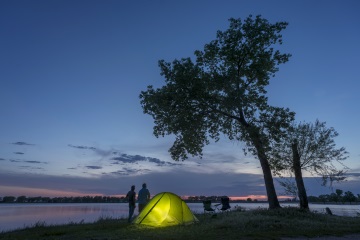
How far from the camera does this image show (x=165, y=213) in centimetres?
1866

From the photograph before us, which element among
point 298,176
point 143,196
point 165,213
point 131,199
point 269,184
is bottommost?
point 165,213

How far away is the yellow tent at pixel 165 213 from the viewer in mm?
18344

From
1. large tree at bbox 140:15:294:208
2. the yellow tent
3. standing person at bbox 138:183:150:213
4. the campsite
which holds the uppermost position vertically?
large tree at bbox 140:15:294:208

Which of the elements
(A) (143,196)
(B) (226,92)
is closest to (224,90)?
(B) (226,92)

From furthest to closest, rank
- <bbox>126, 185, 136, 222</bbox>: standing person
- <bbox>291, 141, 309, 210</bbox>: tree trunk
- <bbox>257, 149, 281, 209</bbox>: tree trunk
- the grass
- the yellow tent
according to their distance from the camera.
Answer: <bbox>291, 141, 309, 210</bbox>: tree trunk
<bbox>257, 149, 281, 209</bbox>: tree trunk
<bbox>126, 185, 136, 222</bbox>: standing person
the yellow tent
the grass

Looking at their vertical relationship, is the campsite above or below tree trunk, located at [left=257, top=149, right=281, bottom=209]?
below

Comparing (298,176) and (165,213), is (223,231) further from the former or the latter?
(298,176)

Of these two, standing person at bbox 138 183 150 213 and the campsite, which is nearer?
the campsite

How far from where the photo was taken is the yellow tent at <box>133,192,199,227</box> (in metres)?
18.3

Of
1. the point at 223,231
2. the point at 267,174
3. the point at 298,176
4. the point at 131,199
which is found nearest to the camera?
the point at 223,231

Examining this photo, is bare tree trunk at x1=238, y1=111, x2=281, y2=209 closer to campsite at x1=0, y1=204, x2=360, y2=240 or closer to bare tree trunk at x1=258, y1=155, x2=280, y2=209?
bare tree trunk at x1=258, y1=155, x2=280, y2=209

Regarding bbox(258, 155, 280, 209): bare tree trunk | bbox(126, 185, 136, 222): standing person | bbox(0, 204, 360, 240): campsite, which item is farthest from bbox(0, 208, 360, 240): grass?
bbox(258, 155, 280, 209): bare tree trunk

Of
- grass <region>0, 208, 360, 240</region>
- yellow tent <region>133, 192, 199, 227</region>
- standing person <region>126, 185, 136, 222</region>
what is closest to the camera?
grass <region>0, 208, 360, 240</region>

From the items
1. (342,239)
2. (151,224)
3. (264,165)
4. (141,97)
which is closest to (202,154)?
(264,165)
